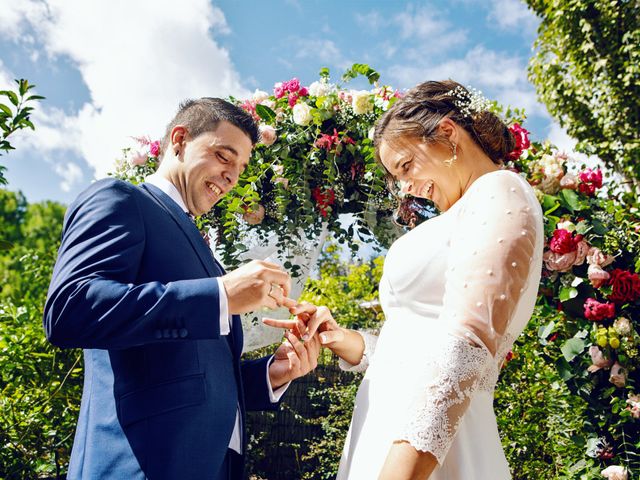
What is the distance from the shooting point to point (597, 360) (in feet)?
8.87

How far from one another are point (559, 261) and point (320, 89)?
1.77 metres

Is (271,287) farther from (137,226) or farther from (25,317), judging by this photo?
(25,317)

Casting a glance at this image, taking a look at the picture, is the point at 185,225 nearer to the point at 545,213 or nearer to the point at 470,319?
the point at 470,319

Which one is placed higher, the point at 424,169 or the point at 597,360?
the point at 424,169

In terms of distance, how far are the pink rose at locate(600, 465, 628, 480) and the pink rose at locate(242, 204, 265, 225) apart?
2.38 meters

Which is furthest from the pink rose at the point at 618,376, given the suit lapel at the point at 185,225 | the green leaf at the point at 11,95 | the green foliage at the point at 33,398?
the green foliage at the point at 33,398

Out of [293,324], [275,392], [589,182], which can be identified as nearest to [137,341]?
[293,324]

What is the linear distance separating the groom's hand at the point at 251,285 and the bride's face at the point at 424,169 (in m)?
0.57

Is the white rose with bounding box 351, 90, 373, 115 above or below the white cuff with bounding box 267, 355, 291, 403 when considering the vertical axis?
above

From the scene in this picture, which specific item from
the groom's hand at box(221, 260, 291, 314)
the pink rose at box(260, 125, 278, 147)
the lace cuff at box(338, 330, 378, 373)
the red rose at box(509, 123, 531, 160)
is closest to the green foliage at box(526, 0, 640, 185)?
the red rose at box(509, 123, 531, 160)

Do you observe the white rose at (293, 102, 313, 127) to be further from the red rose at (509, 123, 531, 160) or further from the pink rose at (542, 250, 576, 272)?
the pink rose at (542, 250, 576, 272)

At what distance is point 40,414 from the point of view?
3762mm

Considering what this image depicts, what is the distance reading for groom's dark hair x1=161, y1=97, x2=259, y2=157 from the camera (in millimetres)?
2104

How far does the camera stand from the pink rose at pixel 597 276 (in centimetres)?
271
